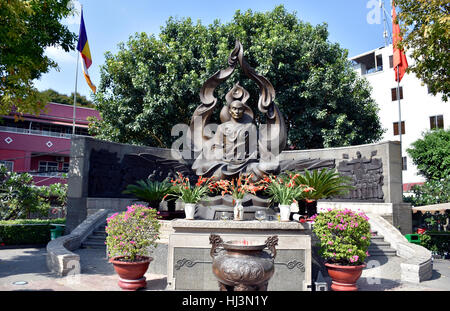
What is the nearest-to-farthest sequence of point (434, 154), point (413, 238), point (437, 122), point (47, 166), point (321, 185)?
point (321, 185) → point (413, 238) → point (434, 154) → point (437, 122) → point (47, 166)

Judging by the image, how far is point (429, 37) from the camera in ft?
31.3

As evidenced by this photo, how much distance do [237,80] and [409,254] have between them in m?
10.7

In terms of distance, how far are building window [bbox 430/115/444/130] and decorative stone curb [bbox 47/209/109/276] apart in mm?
25373

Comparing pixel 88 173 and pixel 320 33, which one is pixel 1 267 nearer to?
pixel 88 173

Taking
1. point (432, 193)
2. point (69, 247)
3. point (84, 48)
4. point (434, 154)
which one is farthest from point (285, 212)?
point (434, 154)

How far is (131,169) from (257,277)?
9.63m

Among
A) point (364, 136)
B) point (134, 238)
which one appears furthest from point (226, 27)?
point (134, 238)

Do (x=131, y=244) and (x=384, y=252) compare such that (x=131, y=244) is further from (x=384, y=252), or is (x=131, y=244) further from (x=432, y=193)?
(x=432, y=193)

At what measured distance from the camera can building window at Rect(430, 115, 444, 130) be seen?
85.1 ft

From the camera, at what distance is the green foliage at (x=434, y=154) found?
71.8 feet

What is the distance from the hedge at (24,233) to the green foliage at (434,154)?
22.6 metres

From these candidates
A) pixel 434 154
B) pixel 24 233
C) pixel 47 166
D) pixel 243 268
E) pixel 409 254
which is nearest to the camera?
pixel 243 268

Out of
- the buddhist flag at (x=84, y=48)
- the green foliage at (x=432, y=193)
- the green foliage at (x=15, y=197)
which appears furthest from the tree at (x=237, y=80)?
the green foliage at (x=15, y=197)

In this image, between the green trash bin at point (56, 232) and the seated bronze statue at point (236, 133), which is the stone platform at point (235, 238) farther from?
the green trash bin at point (56, 232)
